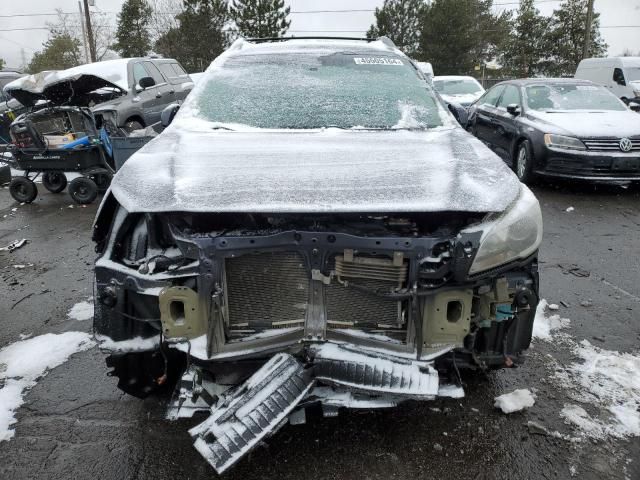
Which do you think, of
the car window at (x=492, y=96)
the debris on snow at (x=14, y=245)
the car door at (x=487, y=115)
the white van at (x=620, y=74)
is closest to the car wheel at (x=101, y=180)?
the debris on snow at (x=14, y=245)

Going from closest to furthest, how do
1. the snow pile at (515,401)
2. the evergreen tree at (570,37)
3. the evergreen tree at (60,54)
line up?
the snow pile at (515,401)
the evergreen tree at (570,37)
the evergreen tree at (60,54)

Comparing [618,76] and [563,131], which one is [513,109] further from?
[618,76]

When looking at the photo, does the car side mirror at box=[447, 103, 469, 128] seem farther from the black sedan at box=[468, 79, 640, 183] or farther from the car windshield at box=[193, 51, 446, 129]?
the black sedan at box=[468, 79, 640, 183]

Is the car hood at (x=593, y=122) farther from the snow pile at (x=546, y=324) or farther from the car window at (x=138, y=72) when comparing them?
the car window at (x=138, y=72)

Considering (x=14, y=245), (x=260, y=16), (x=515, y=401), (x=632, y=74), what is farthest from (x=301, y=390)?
(x=260, y=16)

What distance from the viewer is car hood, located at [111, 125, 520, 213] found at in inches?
84.0

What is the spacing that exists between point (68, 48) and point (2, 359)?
41129 mm

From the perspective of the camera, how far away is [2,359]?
3.37 m

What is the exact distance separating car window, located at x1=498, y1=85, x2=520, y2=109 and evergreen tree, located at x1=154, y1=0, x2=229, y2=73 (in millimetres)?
25348

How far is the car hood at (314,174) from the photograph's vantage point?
213cm

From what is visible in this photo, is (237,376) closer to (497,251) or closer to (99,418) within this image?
(99,418)

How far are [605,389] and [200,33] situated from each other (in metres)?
32.7

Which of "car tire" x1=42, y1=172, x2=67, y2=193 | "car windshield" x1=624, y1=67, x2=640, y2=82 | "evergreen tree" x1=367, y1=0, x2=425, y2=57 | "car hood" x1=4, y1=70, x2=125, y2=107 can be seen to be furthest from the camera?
"evergreen tree" x1=367, y1=0, x2=425, y2=57

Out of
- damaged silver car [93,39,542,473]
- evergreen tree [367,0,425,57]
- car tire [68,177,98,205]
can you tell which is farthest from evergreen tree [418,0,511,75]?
damaged silver car [93,39,542,473]
